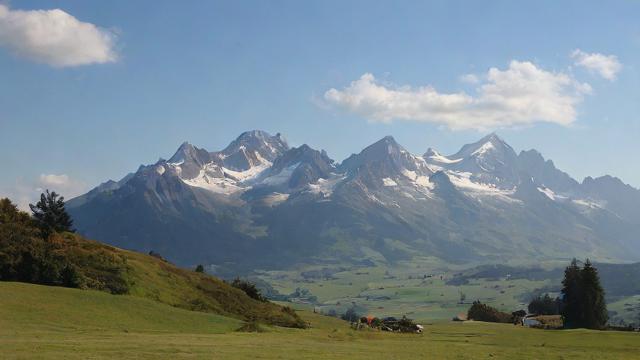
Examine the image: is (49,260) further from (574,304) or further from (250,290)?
(574,304)

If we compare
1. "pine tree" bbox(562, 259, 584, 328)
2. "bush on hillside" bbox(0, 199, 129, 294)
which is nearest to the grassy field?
"bush on hillside" bbox(0, 199, 129, 294)

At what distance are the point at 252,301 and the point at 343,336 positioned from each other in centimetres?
3291

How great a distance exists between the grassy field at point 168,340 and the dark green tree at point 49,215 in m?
19.5

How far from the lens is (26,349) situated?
37000 millimetres

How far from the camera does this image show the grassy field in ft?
132

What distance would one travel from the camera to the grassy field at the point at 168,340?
40.2 m

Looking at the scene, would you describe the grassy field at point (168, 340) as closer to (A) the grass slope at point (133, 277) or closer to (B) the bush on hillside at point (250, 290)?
(A) the grass slope at point (133, 277)

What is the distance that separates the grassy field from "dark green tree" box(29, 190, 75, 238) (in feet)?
64.1

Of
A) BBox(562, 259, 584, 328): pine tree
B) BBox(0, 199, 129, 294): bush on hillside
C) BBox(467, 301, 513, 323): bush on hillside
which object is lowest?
BBox(467, 301, 513, 323): bush on hillside

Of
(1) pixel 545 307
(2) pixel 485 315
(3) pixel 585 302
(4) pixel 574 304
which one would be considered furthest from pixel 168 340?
(1) pixel 545 307

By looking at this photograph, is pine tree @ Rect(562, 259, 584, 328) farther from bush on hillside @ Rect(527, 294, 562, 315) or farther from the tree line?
bush on hillside @ Rect(527, 294, 562, 315)

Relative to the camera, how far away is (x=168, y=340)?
4725cm

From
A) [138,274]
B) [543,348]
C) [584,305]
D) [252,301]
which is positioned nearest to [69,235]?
[138,274]

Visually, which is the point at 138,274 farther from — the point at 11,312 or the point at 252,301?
the point at 11,312
